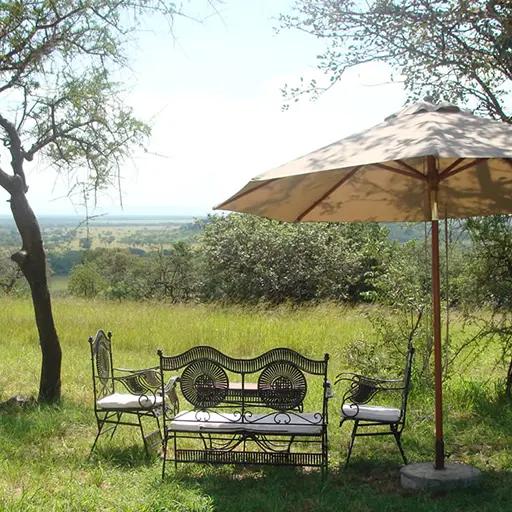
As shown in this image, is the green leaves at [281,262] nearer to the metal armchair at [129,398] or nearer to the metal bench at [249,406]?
the metal armchair at [129,398]

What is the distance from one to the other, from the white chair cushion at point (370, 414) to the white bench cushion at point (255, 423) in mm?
298

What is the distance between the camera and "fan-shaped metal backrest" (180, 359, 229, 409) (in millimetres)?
4988

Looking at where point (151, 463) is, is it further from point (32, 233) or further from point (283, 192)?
point (32, 233)

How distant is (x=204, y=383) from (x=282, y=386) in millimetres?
558

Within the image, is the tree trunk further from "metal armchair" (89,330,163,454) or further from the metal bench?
the metal bench

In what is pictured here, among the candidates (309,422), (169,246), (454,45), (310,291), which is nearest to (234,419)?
(309,422)

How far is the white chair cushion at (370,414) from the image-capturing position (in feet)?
16.8

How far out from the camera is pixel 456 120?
4.72 m

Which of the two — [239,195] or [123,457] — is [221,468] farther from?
[239,195]

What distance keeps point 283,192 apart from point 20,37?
3.58 metres

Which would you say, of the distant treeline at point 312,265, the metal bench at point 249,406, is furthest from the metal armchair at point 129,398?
the distant treeline at point 312,265

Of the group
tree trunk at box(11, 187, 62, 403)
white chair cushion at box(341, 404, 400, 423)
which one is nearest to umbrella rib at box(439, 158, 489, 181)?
white chair cushion at box(341, 404, 400, 423)

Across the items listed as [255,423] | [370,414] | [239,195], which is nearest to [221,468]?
[255,423]

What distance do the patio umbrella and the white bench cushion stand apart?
2.86ft
